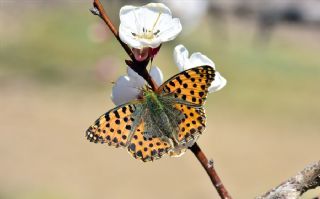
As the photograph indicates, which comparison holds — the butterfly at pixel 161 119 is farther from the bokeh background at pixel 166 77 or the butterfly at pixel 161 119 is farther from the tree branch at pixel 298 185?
the bokeh background at pixel 166 77

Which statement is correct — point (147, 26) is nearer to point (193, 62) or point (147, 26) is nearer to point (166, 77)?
point (193, 62)

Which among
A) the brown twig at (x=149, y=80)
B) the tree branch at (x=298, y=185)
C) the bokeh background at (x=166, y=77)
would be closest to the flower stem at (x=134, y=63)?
the brown twig at (x=149, y=80)

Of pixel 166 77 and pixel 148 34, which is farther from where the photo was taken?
pixel 166 77

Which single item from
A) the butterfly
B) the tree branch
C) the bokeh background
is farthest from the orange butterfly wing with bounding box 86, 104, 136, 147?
the bokeh background

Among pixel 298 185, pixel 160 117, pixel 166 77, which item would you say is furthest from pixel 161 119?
pixel 166 77

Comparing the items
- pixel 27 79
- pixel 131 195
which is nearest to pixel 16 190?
pixel 131 195

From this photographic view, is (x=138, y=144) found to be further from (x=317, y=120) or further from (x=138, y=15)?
(x=317, y=120)
